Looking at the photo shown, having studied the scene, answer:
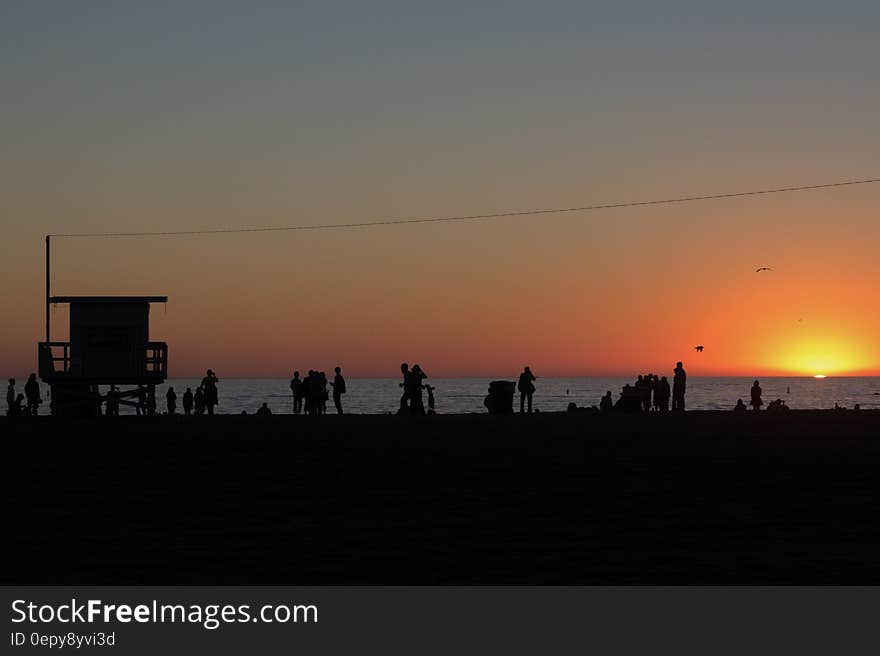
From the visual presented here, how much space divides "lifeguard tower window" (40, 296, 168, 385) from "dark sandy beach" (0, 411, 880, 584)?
1958cm

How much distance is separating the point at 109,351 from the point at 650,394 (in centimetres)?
1852

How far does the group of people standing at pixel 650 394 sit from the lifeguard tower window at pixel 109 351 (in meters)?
15.2

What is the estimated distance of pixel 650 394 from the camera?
48.3 metres

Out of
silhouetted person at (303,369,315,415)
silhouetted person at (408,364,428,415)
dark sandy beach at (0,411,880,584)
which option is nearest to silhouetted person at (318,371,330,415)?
silhouetted person at (303,369,315,415)

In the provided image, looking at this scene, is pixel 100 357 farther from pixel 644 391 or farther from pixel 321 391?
pixel 644 391

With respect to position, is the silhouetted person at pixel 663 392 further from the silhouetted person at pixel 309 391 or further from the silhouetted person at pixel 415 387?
the silhouetted person at pixel 309 391

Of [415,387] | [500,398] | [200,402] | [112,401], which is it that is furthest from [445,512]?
[200,402]

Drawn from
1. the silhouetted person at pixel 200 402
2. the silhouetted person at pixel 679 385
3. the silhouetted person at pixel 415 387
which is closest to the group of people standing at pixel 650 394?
the silhouetted person at pixel 679 385

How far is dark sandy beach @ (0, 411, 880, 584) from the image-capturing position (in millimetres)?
9531

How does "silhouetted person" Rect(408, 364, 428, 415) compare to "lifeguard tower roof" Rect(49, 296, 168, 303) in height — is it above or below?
below

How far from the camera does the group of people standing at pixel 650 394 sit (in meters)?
46.2

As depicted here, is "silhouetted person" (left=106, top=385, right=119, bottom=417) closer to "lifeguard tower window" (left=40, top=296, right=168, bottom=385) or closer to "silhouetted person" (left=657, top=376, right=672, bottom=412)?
"lifeguard tower window" (left=40, top=296, right=168, bottom=385)
